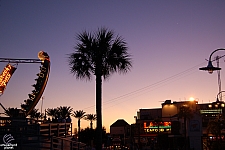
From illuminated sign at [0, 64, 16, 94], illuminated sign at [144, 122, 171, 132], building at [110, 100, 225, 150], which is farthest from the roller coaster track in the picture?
illuminated sign at [144, 122, 171, 132]

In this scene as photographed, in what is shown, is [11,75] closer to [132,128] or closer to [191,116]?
[191,116]

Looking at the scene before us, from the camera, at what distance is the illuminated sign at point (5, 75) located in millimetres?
25502

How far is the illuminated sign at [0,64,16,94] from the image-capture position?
25.5 metres

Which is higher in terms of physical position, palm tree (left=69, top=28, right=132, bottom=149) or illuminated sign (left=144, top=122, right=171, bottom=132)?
palm tree (left=69, top=28, right=132, bottom=149)

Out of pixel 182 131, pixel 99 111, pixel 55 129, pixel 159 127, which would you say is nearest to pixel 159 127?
pixel 159 127

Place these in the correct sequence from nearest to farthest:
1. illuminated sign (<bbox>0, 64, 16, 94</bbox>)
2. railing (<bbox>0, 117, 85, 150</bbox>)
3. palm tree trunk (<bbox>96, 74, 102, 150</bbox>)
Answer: railing (<bbox>0, 117, 85, 150</bbox>)
palm tree trunk (<bbox>96, 74, 102, 150</bbox>)
illuminated sign (<bbox>0, 64, 16, 94</bbox>)

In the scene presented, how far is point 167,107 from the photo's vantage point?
99562mm

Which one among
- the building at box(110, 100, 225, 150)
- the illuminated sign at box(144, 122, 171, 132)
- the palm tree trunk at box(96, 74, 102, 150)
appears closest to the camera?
the palm tree trunk at box(96, 74, 102, 150)

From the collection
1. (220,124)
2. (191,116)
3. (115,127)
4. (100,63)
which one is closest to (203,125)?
(191,116)

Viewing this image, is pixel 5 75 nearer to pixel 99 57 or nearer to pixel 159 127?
pixel 99 57

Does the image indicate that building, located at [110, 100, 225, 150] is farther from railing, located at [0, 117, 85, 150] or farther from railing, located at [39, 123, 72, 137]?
railing, located at [0, 117, 85, 150]

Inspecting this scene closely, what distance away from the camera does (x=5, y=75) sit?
2592 cm

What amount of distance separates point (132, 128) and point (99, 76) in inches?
2249

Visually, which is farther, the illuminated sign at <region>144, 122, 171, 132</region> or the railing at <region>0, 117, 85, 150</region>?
the illuminated sign at <region>144, 122, 171, 132</region>
